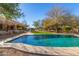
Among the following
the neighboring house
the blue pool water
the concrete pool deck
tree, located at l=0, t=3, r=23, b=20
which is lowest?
the concrete pool deck

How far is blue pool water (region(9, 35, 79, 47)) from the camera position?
162 inches

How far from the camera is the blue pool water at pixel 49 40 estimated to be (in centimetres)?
411

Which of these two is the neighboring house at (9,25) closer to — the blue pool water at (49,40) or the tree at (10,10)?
the tree at (10,10)

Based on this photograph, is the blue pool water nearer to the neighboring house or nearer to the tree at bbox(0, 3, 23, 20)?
the neighboring house

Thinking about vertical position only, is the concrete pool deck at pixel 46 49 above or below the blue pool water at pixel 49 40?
below

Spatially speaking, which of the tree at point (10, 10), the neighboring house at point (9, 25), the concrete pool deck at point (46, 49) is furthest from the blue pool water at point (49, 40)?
the tree at point (10, 10)

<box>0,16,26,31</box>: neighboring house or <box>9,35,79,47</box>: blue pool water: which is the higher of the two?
<box>0,16,26,31</box>: neighboring house

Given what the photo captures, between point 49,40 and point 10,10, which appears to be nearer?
point 49,40

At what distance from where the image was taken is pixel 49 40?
4.13 m

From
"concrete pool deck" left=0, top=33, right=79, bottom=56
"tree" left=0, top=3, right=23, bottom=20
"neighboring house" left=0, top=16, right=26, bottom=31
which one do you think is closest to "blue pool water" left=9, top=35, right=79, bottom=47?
"concrete pool deck" left=0, top=33, right=79, bottom=56

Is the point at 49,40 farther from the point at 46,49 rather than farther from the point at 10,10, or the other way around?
the point at 10,10

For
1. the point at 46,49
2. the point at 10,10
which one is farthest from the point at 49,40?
the point at 10,10

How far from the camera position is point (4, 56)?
4109 millimetres

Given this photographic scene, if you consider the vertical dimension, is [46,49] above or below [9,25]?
below
